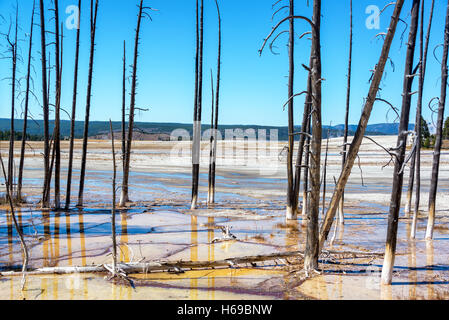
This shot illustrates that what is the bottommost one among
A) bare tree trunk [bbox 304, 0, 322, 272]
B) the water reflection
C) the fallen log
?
the water reflection

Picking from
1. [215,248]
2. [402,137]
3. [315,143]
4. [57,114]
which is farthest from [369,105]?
[57,114]

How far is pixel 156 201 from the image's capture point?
17922mm

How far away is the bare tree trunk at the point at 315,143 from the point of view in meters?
6.86

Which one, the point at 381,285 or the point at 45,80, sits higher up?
the point at 45,80

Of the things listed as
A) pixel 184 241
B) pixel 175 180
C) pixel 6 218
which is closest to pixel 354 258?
pixel 184 241

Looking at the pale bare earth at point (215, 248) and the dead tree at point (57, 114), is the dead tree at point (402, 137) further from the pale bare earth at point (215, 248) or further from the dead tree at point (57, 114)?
the dead tree at point (57, 114)

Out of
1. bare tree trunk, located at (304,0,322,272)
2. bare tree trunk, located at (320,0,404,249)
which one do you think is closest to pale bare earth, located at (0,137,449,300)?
bare tree trunk, located at (304,0,322,272)

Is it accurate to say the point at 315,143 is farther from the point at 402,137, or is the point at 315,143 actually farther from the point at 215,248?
the point at 215,248

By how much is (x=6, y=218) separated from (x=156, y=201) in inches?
254

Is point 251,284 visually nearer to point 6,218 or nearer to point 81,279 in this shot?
point 81,279

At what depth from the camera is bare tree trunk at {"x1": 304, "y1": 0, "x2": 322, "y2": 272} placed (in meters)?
6.86

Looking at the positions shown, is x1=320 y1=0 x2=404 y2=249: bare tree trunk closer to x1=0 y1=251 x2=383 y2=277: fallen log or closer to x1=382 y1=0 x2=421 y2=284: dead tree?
x1=382 y1=0 x2=421 y2=284: dead tree

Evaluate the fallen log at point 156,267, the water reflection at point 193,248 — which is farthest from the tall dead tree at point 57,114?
the fallen log at point 156,267

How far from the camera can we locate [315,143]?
22.8 ft
